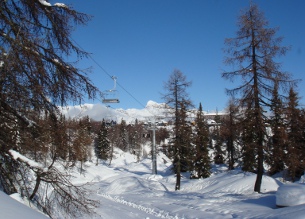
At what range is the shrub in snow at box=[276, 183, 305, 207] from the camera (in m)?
12.8

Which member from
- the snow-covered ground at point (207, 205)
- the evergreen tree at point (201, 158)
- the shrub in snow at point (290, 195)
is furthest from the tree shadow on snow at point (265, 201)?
the evergreen tree at point (201, 158)

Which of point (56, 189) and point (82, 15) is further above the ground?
point (82, 15)

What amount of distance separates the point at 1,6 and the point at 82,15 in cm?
138

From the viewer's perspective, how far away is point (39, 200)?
19.4 ft

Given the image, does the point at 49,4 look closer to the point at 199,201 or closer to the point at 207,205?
the point at 207,205

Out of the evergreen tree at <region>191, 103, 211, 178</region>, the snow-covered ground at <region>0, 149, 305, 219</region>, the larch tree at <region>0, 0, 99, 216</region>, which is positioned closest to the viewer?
the larch tree at <region>0, 0, 99, 216</region>

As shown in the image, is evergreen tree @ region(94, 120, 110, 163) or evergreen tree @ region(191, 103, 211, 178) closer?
evergreen tree @ region(191, 103, 211, 178)

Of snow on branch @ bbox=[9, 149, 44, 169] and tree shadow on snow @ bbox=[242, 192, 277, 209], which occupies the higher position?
snow on branch @ bbox=[9, 149, 44, 169]

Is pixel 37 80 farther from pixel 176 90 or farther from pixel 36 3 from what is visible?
pixel 176 90

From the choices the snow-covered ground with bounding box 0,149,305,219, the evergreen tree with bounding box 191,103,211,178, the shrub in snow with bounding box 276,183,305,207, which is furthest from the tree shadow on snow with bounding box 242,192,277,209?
the evergreen tree with bounding box 191,103,211,178

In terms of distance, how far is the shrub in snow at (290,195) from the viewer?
41.8 ft

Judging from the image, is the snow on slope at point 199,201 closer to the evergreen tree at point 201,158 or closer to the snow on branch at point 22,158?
the snow on branch at point 22,158

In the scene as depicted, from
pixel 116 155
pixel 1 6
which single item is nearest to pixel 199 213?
pixel 1 6

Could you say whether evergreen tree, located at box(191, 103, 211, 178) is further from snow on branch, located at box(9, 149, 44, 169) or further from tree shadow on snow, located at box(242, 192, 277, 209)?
snow on branch, located at box(9, 149, 44, 169)
